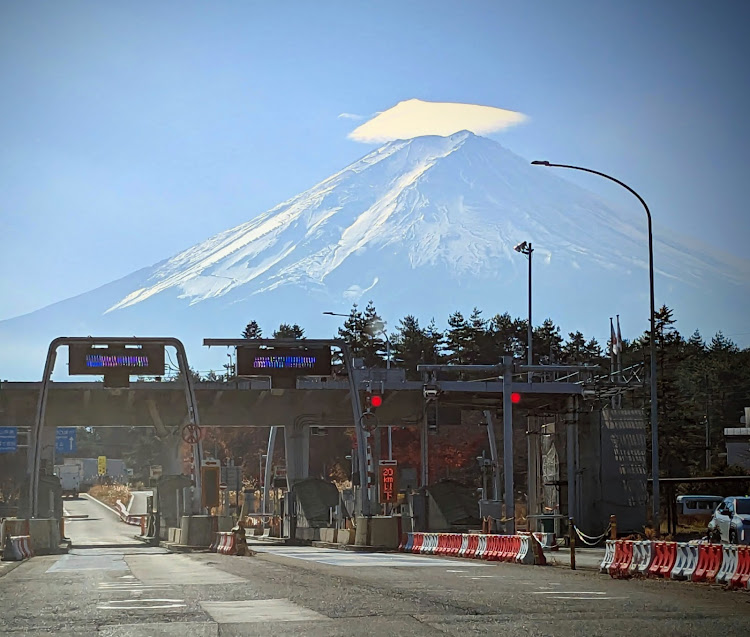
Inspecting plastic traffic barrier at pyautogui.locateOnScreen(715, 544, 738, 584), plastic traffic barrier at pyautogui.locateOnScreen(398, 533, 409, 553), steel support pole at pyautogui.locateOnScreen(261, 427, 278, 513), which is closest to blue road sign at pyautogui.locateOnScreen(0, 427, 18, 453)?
steel support pole at pyautogui.locateOnScreen(261, 427, 278, 513)

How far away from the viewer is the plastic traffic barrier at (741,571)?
63.5ft

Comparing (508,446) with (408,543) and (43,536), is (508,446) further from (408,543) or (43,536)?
(43,536)

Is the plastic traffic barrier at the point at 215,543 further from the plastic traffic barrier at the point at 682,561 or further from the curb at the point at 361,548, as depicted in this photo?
the plastic traffic barrier at the point at 682,561

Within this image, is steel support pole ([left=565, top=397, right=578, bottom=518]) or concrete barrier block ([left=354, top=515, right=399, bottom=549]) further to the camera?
steel support pole ([left=565, top=397, right=578, bottom=518])

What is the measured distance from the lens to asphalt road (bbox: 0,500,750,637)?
1292cm

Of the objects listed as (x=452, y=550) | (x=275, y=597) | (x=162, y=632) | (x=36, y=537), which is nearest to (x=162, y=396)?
(x=36, y=537)

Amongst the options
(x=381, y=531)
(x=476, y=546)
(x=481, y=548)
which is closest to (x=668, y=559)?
(x=481, y=548)

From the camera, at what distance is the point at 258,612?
14836 millimetres

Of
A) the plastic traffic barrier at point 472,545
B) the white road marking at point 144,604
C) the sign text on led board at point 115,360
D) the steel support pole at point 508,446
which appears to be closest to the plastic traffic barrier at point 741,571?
the white road marking at point 144,604

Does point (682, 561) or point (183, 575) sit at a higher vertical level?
point (682, 561)

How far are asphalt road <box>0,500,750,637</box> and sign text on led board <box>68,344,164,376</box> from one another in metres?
24.1

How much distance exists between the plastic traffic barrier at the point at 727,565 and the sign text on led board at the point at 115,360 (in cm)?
3277

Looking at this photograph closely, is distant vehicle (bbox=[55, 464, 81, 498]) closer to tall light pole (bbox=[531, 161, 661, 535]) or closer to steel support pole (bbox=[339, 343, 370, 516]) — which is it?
steel support pole (bbox=[339, 343, 370, 516])

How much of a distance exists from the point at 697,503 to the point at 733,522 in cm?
2782
